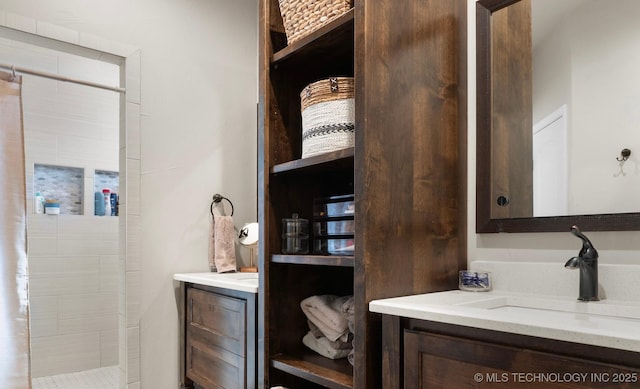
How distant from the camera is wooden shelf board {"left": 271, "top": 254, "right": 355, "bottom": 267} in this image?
135 centimetres

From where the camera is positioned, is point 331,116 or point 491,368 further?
point 331,116

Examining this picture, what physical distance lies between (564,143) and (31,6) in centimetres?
223

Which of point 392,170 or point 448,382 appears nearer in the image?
point 448,382

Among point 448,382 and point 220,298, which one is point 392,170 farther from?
point 220,298

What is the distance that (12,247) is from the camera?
188 centimetres

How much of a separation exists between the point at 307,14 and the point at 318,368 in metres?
1.24

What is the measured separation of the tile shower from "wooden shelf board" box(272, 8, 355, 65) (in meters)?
2.43

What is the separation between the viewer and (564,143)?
134 centimetres

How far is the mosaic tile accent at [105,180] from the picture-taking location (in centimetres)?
360

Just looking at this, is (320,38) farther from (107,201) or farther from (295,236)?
(107,201)

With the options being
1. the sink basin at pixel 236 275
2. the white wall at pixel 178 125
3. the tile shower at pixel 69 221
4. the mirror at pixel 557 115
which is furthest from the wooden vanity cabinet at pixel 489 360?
the tile shower at pixel 69 221

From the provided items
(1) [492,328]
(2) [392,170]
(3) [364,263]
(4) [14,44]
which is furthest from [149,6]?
(1) [492,328]

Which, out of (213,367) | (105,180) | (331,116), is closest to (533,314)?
(331,116)

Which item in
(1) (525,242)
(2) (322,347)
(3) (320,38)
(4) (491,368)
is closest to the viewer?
(4) (491,368)
